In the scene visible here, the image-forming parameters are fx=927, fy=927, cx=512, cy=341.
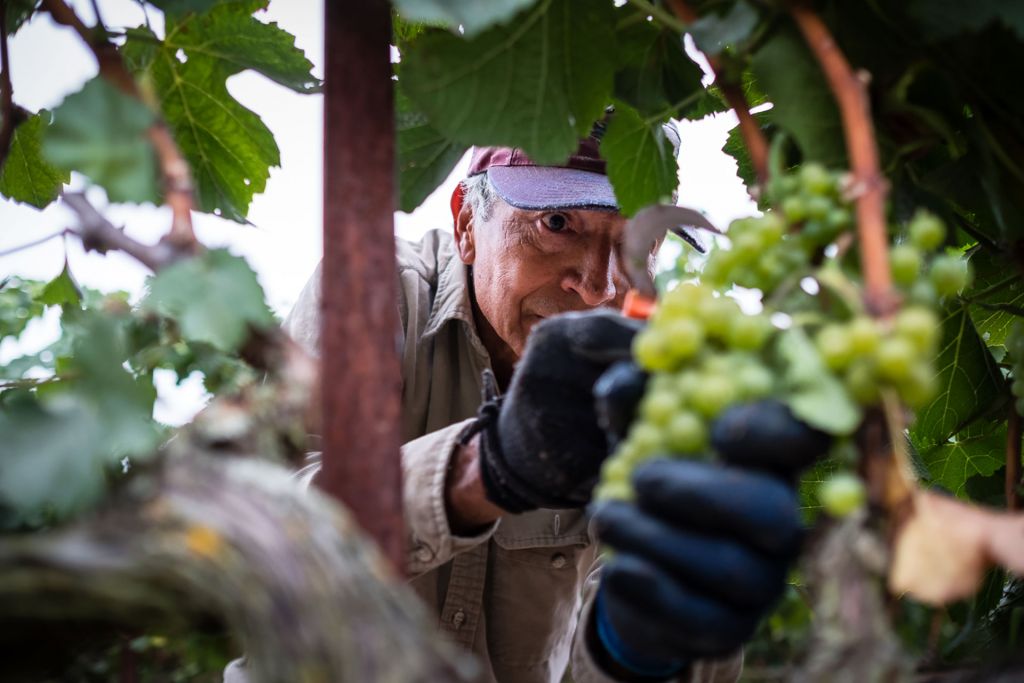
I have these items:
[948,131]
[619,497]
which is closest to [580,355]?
[619,497]

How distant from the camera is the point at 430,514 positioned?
1.51 m

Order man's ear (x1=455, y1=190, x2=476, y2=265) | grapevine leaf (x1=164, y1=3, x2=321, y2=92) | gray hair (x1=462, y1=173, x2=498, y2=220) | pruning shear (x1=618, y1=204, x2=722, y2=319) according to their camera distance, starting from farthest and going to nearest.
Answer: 1. man's ear (x1=455, y1=190, x2=476, y2=265)
2. gray hair (x1=462, y1=173, x2=498, y2=220)
3. grapevine leaf (x1=164, y1=3, x2=321, y2=92)
4. pruning shear (x1=618, y1=204, x2=722, y2=319)

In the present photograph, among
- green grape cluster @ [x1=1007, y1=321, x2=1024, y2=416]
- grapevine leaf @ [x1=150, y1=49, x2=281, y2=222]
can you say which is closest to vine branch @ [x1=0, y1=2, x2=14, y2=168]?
grapevine leaf @ [x1=150, y1=49, x2=281, y2=222]

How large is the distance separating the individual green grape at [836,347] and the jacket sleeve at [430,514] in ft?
2.92

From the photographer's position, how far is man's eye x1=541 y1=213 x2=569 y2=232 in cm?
231

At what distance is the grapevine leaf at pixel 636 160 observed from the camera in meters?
1.42

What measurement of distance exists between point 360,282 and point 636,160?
71cm

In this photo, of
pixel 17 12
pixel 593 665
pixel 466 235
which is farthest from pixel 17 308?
pixel 593 665

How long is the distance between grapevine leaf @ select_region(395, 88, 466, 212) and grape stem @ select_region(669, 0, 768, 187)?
0.51 metres

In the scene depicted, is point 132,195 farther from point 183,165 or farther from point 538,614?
point 538,614

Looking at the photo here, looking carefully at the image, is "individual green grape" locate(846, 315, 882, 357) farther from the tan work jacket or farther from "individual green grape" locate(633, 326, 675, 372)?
the tan work jacket

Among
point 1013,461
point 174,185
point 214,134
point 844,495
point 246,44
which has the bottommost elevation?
point 1013,461

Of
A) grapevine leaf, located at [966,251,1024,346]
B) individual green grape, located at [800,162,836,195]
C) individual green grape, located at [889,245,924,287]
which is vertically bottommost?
grapevine leaf, located at [966,251,1024,346]

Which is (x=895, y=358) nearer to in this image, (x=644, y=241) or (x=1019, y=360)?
(x=644, y=241)
